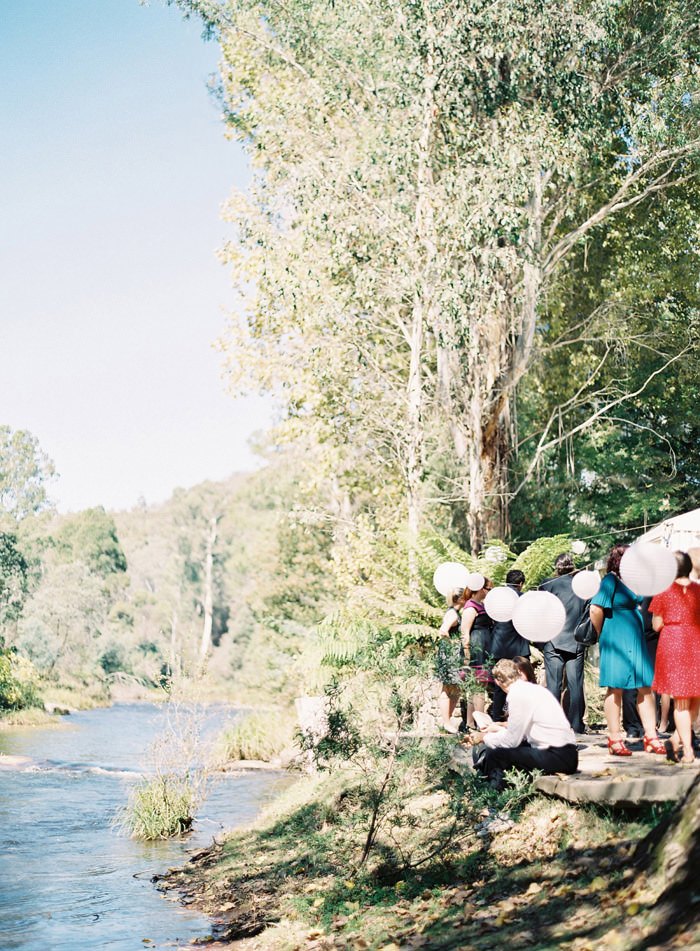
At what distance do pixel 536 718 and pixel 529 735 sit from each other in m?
0.17

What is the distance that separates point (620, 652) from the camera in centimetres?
867

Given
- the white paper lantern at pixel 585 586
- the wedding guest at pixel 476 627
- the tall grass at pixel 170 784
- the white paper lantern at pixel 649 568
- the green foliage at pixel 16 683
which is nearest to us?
the white paper lantern at pixel 649 568

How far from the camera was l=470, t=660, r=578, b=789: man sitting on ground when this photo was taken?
26.0 feet

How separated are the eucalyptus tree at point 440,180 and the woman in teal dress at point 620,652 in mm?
8445

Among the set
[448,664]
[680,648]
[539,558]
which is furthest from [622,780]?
[539,558]

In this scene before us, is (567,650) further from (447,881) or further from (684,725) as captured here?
(447,881)

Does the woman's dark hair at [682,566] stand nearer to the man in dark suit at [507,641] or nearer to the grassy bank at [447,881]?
the grassy bank at [447,881]

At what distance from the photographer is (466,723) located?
10.9 metres

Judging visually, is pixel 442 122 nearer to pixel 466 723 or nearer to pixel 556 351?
pixel 556 351

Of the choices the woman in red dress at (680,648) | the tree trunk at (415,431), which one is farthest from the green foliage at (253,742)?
the woman in red dress at (680,648)

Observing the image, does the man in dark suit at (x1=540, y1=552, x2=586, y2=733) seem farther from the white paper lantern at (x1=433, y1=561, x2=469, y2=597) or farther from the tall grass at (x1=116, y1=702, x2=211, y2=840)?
the tall grass at (x1=116, y1=702, x2=211, y2=840)

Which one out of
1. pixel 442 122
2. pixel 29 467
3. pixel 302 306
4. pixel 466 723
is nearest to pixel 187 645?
pixel 466 723

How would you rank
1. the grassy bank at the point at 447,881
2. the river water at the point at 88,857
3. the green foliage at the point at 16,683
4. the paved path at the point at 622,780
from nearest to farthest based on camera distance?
the grassy bank at the point at 447,881, the paved path at the point at 622,780, the river water at the point at 88,857, the green foliage at the point at 16,683

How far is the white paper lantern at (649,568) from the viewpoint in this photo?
25.8 feet
